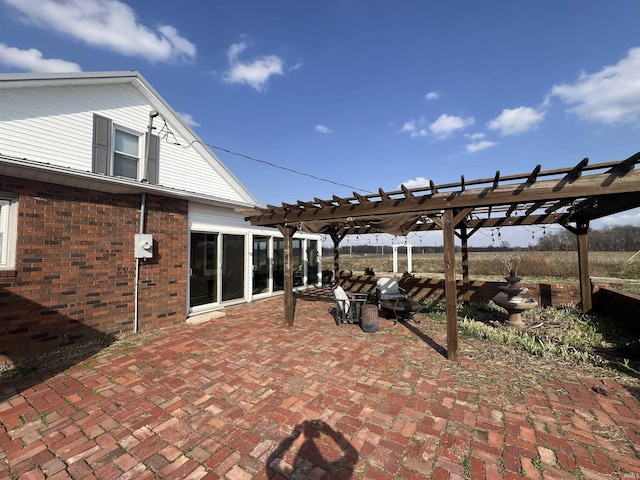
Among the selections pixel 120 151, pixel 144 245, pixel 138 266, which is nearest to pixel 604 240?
pixel 144 245

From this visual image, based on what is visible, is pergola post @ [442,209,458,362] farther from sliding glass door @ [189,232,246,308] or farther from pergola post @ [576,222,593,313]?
sliding glass door @ [189,232,246,308]

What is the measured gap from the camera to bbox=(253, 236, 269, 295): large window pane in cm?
915

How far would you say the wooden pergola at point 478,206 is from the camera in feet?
12.3

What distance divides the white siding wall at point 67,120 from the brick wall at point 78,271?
54.0 inches

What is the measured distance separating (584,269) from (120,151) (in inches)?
486

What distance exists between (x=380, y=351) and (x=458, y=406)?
1752 mm

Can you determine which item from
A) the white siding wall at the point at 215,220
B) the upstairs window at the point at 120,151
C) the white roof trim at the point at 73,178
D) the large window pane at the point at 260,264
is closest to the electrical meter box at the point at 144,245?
the white roof trim at the point at 73,178

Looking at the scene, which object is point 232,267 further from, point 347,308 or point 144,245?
point 347,308

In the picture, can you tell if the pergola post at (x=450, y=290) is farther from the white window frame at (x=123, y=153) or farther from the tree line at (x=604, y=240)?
the tree line at (x=604, y=240)

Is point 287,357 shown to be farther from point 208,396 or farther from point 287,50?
point 287,50

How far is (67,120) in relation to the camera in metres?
5.82

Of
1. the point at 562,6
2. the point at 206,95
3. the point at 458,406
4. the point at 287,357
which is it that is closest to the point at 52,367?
the point at 287,357

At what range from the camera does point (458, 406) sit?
10.2ft

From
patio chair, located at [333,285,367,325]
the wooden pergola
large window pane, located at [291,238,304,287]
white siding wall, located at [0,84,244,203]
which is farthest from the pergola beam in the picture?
large window pane, located at [291,238,304,287]
